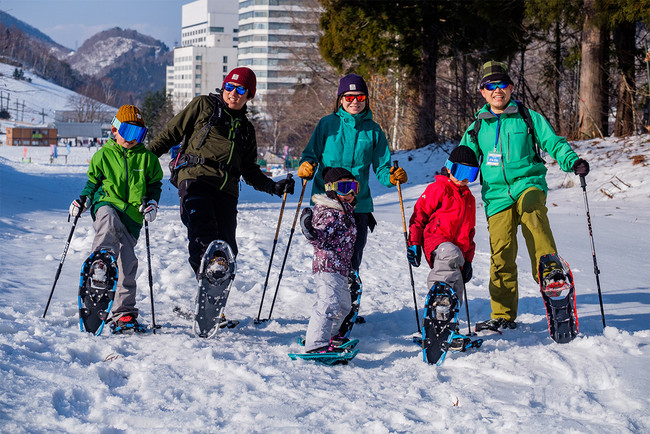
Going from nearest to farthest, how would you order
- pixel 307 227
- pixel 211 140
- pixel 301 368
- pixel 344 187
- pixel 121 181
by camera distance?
1. pixel 301 368
2. pixel 307 227
3. pixel 344 187
4. pixel 121 181
5. pixel 211 140

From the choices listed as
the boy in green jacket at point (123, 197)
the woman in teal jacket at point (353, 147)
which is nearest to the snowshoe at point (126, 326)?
the boy in green jacket at point (123, 197)

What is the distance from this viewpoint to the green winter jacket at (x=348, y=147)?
5.06 metres

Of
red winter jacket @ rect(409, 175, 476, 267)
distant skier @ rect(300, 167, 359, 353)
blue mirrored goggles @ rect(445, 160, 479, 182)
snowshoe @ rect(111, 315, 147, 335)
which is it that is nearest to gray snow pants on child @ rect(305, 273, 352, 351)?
distant skier @ rect(300, 167, 359, 353)

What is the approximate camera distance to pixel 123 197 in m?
4.91

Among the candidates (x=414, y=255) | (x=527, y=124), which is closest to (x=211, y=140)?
(x=414, y=255)

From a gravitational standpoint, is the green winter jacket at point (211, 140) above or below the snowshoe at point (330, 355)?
above

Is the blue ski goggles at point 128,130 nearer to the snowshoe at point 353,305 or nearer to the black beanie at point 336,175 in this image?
the black beanie at point 336,175

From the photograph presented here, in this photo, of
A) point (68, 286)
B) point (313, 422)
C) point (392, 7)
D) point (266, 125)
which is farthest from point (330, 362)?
point (266, 125)

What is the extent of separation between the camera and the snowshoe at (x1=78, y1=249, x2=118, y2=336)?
15.0 ft

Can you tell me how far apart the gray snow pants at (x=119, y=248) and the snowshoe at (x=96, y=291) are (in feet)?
0.50

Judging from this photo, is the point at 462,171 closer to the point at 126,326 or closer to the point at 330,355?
the point at 330,355

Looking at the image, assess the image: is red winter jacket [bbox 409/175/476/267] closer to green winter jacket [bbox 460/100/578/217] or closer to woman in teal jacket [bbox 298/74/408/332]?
woman in teal jacket [bbox 298/74/408/332]

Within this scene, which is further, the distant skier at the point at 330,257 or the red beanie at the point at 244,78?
the red beanie at the point at 244,78

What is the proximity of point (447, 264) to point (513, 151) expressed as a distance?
109 cm
